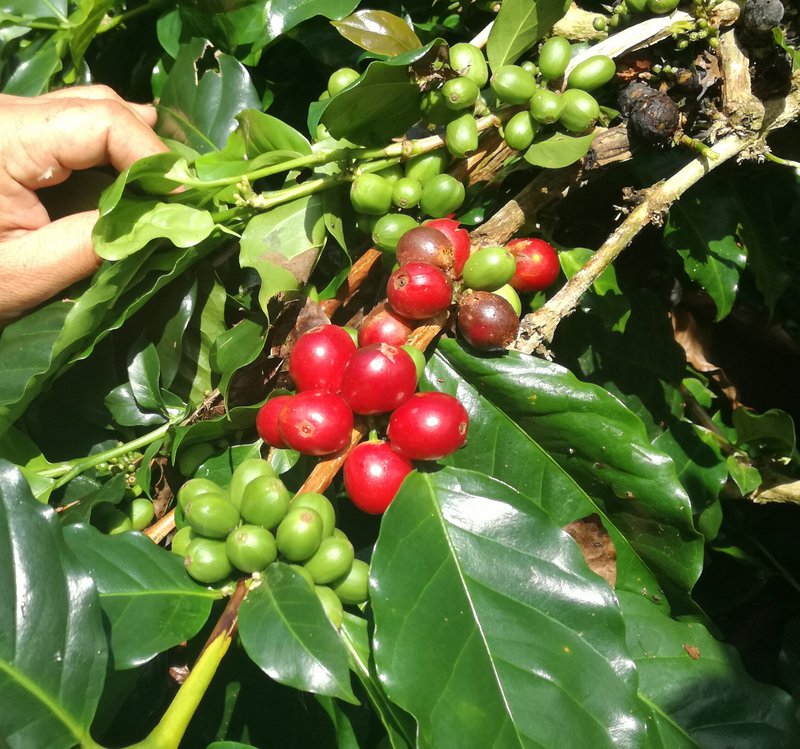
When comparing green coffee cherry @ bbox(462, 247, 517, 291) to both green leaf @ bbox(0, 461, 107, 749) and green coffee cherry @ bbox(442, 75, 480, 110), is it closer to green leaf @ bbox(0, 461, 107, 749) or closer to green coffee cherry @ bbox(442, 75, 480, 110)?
green coffee cherry @ bbox(442, 75, 480, 110)

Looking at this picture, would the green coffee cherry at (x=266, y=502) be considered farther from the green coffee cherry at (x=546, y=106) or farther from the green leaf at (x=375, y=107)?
the green coffee cherry at (x=546, y=106)

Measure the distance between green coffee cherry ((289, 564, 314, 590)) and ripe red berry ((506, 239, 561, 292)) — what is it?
76 cm

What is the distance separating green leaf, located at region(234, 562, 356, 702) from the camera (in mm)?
1094

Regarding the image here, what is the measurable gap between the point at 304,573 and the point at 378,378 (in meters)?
0.37

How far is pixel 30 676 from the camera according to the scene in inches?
44.1

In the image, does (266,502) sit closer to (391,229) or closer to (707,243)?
(391,229)

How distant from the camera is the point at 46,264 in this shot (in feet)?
6.17

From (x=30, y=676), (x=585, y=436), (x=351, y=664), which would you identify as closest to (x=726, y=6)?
(x=585, y=436)

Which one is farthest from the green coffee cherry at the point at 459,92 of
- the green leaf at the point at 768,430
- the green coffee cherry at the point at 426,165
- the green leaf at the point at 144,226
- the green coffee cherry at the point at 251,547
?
the green leaf at the point at 768,430

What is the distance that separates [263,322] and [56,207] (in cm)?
113

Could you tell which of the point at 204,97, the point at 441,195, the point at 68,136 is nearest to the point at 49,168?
the point at 68,136

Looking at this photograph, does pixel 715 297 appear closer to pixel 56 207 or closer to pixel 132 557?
pixel 132 557

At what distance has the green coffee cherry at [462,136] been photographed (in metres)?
1.51

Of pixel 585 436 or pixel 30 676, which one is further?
pixel 585 436
